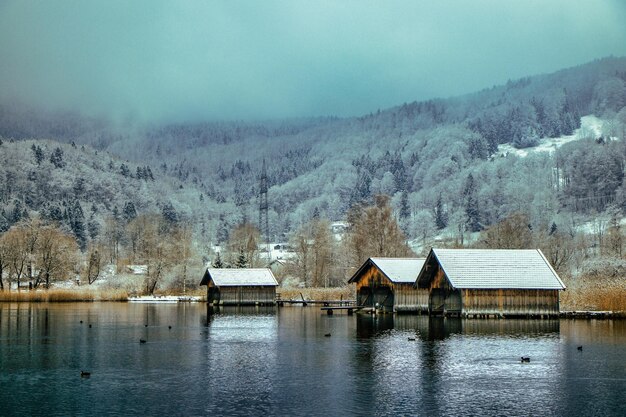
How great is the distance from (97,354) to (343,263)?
10248cm

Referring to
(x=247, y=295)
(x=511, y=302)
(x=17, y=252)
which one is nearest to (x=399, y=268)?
(x=511, y=302)

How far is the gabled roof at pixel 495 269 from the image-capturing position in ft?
225

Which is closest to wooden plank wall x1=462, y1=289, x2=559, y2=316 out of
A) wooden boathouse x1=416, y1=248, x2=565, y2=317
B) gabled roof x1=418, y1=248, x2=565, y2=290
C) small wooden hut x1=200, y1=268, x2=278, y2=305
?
wooden boathouse x1=416, y1=248, x2=565, y2=317

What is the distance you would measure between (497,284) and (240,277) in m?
46.1

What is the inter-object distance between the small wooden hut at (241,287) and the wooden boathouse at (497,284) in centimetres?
3916

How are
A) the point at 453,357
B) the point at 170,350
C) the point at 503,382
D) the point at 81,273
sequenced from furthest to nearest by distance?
the point at 81,273 < the point at 170,350 < the point at 453,357 < the point at 503,382

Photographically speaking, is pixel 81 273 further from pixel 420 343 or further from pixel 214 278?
pixel 420 343

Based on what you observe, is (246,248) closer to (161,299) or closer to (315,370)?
(161,299)

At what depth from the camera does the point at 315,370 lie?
122 feet

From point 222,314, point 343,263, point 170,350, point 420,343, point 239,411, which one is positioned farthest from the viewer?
point 343,263

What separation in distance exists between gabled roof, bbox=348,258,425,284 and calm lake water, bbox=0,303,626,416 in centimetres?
1604

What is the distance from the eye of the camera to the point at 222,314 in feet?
273

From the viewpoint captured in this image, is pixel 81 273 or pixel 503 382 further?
pixel 81 273

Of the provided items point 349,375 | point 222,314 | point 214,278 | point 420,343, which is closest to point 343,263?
point 214,278
